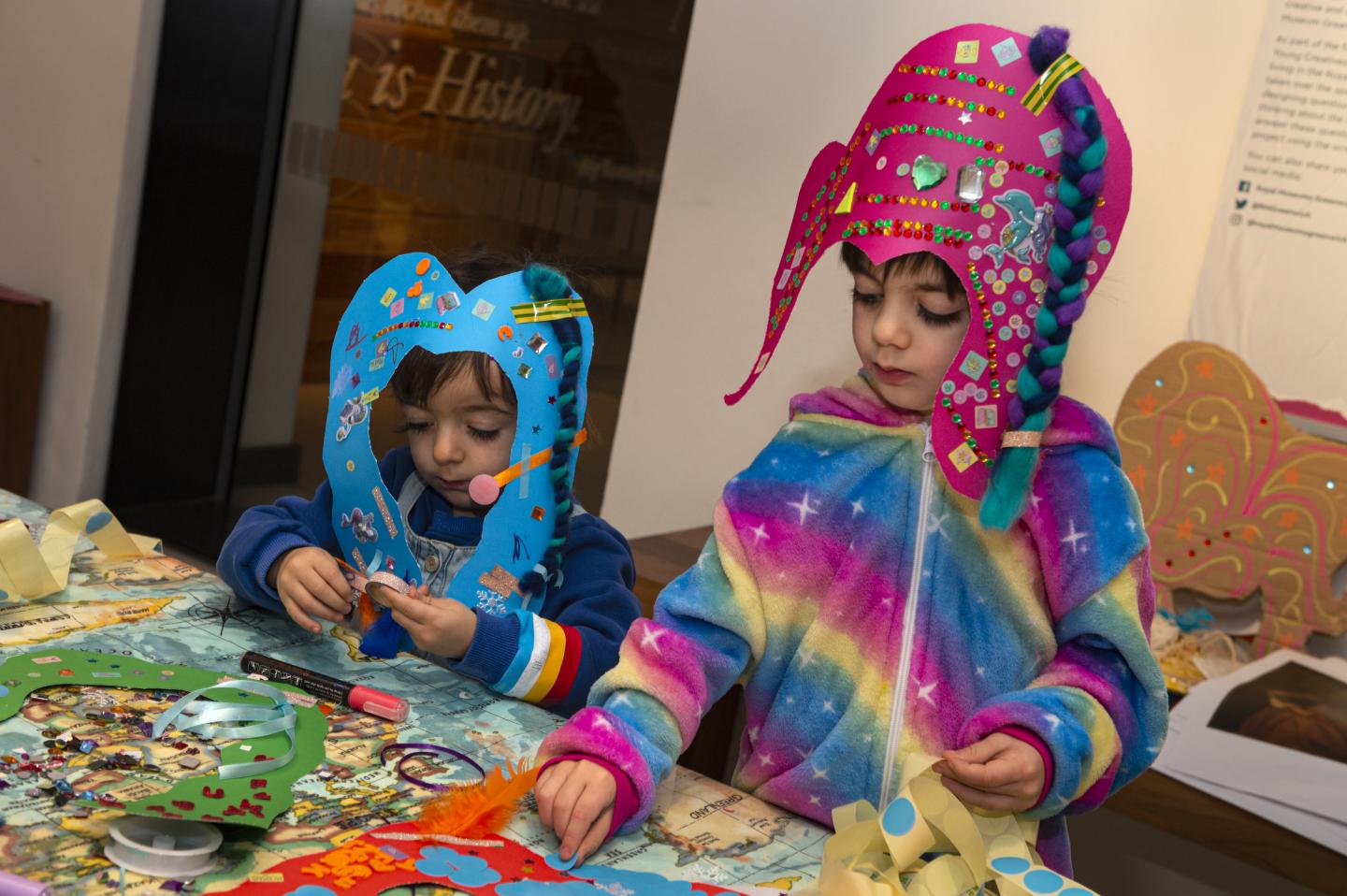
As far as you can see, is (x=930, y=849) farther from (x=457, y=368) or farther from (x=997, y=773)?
(x=457, y=368)

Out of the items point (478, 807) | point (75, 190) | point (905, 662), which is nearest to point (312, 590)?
point (478, 807)

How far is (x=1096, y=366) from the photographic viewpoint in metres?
2.31

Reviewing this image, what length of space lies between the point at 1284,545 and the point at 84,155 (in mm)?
2918

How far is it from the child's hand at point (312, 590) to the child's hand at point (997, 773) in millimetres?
624

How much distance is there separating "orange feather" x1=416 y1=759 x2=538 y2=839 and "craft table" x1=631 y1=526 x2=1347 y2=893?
0.92 meters

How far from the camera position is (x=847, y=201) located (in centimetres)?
124

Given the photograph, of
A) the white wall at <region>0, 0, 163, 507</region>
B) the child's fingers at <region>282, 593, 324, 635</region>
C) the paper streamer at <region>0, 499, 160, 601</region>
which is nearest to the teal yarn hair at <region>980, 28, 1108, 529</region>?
the child's fingers at <region>282, 593, 324, 635</region>

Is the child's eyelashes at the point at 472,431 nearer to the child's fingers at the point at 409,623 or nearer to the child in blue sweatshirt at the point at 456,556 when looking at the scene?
the child in blue sweatshirt at the point at 456,556

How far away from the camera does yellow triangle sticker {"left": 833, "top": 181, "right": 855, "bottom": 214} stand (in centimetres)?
124

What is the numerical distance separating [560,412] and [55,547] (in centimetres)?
55

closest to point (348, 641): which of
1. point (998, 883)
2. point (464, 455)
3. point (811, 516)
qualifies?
point (464, 455)

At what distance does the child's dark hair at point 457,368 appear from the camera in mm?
1479

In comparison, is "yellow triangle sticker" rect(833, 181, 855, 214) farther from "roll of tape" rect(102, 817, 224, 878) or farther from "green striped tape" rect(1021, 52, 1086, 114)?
"roll of tape" rect(102, 817, 224, 878)

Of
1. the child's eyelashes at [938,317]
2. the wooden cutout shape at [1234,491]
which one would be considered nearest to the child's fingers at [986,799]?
the child's eyelashes at [938,317]
